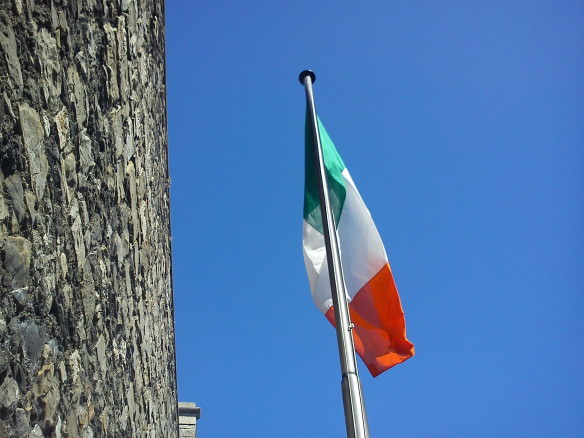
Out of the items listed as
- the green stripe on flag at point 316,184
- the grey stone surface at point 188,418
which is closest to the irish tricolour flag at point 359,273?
the green stripe on flag at point 316,184

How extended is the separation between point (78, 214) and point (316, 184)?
3.14 metres

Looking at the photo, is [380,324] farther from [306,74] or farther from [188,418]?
[188,418]

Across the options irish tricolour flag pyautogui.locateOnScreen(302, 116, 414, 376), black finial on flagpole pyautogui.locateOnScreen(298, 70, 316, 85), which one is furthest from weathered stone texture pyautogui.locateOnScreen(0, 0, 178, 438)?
black finial on flagpole pyautogui.locateOnScreen(298, 70, 316, 85)

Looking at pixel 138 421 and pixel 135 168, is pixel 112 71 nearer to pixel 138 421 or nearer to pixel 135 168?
pixel 135 168

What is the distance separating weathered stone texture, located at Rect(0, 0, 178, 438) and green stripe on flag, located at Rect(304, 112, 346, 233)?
→ 1.50 metres

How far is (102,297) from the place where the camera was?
3.39 metres

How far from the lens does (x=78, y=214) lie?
2.96m

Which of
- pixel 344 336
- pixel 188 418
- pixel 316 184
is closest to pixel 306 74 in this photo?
pixel 316 184

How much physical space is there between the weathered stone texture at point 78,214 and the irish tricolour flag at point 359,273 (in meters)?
1.40

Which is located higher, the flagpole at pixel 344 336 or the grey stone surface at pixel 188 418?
the flagpole at pixel 344 336

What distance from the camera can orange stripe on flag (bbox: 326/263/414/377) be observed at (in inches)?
193

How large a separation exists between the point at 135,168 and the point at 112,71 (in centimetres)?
78

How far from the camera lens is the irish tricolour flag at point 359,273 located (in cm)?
496

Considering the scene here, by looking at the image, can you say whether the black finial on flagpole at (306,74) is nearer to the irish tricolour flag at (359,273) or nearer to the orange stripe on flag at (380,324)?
the irish tricolour flag at (359,273)
